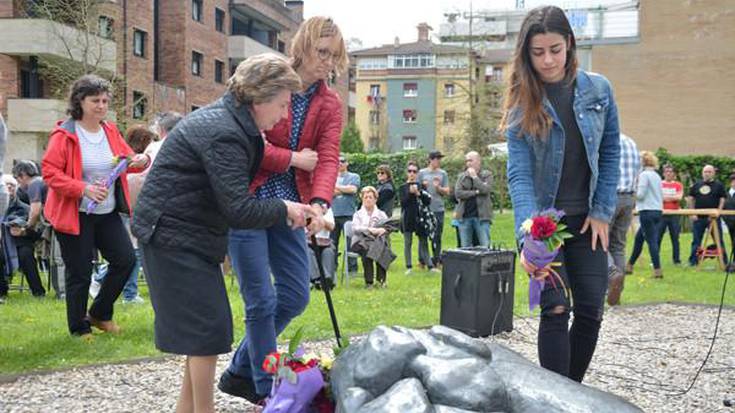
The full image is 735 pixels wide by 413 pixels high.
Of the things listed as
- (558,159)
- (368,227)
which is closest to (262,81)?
(558,159)

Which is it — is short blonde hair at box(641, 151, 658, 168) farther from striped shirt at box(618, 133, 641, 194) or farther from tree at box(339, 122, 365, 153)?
tree at box(339, 122, 365, 153)

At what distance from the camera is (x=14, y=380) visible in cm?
478

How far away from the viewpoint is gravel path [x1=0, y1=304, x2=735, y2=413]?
4.34 meters

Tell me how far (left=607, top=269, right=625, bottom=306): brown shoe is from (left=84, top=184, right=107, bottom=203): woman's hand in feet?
17.5

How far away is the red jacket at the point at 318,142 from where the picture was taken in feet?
12.8

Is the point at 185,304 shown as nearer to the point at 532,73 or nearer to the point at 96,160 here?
the point at 532,73

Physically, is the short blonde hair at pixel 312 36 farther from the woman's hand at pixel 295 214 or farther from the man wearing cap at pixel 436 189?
the man wearing cap at pixel 436 189

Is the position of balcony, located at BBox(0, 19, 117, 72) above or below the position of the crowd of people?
above

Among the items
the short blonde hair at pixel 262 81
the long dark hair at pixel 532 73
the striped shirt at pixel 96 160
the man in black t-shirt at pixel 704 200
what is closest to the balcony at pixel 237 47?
the man in black t-shirt at pixel 704 200

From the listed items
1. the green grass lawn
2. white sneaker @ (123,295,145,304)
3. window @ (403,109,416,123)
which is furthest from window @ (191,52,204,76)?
window @ (403,109,416,123)

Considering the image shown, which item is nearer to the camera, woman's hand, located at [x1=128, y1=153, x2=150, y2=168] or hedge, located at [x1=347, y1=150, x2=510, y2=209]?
woman's hand, located at [x1=128, y1=153, x2=150, y2=168]

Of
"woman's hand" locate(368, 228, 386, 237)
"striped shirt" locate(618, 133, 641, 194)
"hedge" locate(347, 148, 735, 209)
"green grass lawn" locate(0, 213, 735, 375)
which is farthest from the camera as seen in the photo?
"hedge" locate(347, 148, 735, 209)

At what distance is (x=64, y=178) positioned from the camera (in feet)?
18.6

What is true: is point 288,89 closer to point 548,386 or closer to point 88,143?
point 548,386
